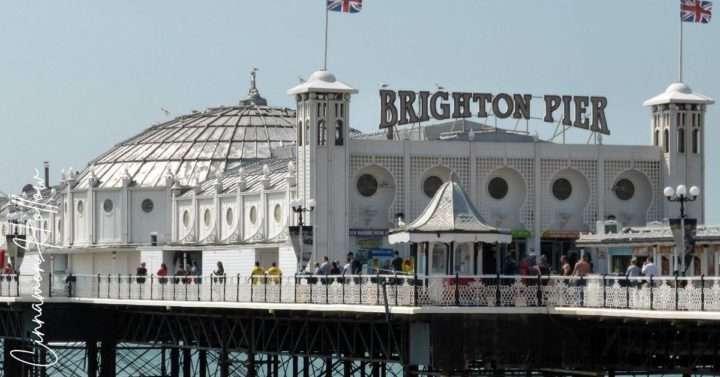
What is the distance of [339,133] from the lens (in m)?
80.0

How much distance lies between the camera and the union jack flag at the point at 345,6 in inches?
2992

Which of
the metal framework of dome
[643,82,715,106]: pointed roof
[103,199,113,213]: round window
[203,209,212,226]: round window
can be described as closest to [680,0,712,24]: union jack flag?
[643,82,715,106]: pointed roof

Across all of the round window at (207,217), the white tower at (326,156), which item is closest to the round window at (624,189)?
Answer: the white tower at (326,156)

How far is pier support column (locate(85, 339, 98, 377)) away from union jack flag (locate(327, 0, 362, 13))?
14.8 metres

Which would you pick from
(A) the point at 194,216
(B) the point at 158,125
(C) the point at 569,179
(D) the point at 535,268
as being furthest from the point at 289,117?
(D) the point at 535,268

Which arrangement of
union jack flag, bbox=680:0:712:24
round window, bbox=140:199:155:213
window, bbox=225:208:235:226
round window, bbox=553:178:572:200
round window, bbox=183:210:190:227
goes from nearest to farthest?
union jack flag, bbox=680:0:712:24
round window, bbox=553:178:572:200
window, bbox=225:208:235:226
round window, bbox=183:210:190:227
round window, bbox=140:199:155:213

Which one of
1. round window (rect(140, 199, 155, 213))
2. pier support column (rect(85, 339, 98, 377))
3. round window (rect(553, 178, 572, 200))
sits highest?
round window (rect(553, 178, 572, 200))

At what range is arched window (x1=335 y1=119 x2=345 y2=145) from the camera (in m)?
79.9

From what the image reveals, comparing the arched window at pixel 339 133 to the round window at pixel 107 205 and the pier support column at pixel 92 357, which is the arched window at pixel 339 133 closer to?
the pier support column at pixel 92 357

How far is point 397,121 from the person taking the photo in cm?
8281

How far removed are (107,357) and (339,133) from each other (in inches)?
474

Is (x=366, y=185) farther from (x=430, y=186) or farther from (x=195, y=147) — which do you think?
(x=195, y=147)

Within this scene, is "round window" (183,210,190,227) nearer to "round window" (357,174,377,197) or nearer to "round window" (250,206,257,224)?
"round window" (250,206,257,224)

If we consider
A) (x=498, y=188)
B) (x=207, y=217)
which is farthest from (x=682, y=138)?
(x=207, y=217)
